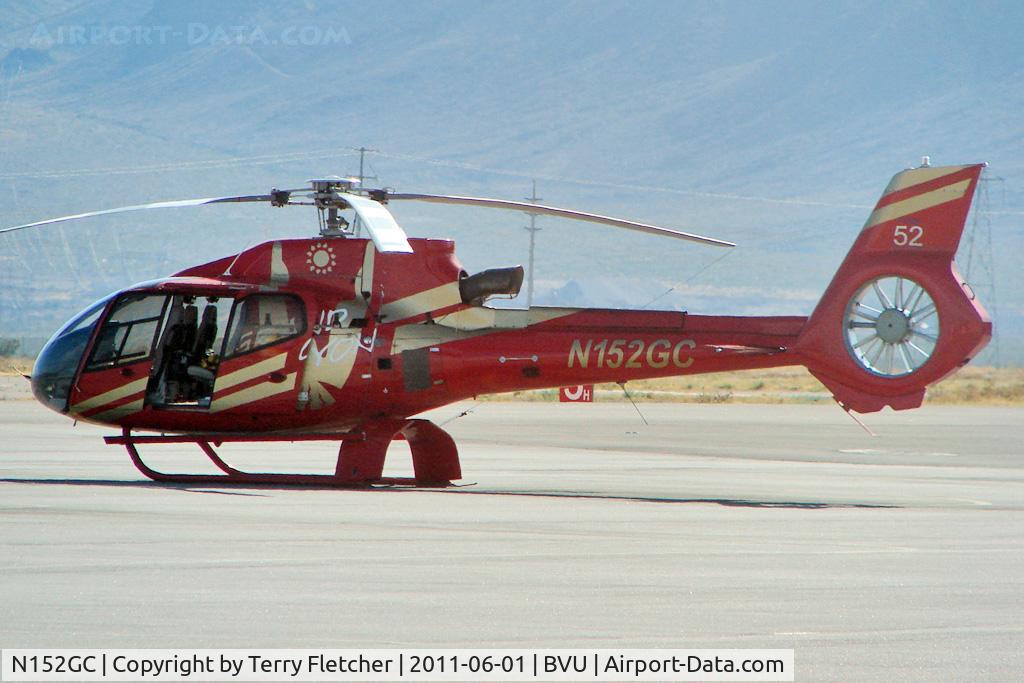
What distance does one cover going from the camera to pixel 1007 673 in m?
6.76

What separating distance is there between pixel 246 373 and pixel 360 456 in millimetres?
1466

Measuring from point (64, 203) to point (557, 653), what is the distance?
199089mm

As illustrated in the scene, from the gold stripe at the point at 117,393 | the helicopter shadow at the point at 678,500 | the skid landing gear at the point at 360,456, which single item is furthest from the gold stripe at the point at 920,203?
the gold stripe at the point at 117,393

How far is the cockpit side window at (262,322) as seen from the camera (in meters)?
14.8

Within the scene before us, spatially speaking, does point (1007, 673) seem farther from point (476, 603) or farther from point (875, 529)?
point (875, 529)

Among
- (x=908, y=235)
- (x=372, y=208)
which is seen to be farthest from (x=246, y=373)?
(x=908, y=235)

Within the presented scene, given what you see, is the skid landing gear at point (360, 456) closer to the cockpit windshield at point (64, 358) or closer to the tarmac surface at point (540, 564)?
the tarmac surface at point (540, 564)

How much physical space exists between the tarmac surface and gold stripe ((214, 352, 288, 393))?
111 cm

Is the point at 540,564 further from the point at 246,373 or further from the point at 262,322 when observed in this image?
the point at 262,322

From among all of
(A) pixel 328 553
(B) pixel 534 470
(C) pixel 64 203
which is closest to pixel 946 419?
(B) pixel 534 470

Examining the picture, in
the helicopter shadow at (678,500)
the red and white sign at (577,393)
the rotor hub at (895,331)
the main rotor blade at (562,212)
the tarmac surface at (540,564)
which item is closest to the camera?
the tarmac surface at (540,564)

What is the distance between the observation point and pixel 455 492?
14.5 meters

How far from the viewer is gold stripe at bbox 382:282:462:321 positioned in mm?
14977

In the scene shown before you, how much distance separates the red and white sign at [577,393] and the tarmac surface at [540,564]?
1021 millimetres
